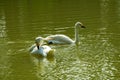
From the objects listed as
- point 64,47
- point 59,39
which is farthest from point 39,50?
point 59,39

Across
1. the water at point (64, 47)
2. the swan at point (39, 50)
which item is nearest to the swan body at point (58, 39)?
the water at point (64, 47)

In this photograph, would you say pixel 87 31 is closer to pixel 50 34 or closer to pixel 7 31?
pixel 50 34

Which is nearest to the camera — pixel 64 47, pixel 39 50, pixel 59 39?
pixel 39 50

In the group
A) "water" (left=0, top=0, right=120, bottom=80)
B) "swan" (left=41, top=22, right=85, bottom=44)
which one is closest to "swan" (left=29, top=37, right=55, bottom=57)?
"water" (left=0, top=0, right=120, bottom=80)

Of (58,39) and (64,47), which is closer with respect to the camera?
(64,47)

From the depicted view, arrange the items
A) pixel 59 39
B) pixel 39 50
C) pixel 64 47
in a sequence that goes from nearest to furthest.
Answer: pixel 39 50
pixel 64 47
pixel 59 39

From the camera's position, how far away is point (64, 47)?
19969mm

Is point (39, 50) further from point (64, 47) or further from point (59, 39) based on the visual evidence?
point (59, 39)

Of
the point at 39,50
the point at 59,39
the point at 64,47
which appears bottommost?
the point at 39,50

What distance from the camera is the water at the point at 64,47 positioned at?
1534 centimetres

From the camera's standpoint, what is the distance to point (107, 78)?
47.1ft

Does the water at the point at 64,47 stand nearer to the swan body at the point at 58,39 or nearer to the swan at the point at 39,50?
the swan at the point at 39,50

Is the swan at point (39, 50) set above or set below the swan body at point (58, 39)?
below

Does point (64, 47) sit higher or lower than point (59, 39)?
lower
